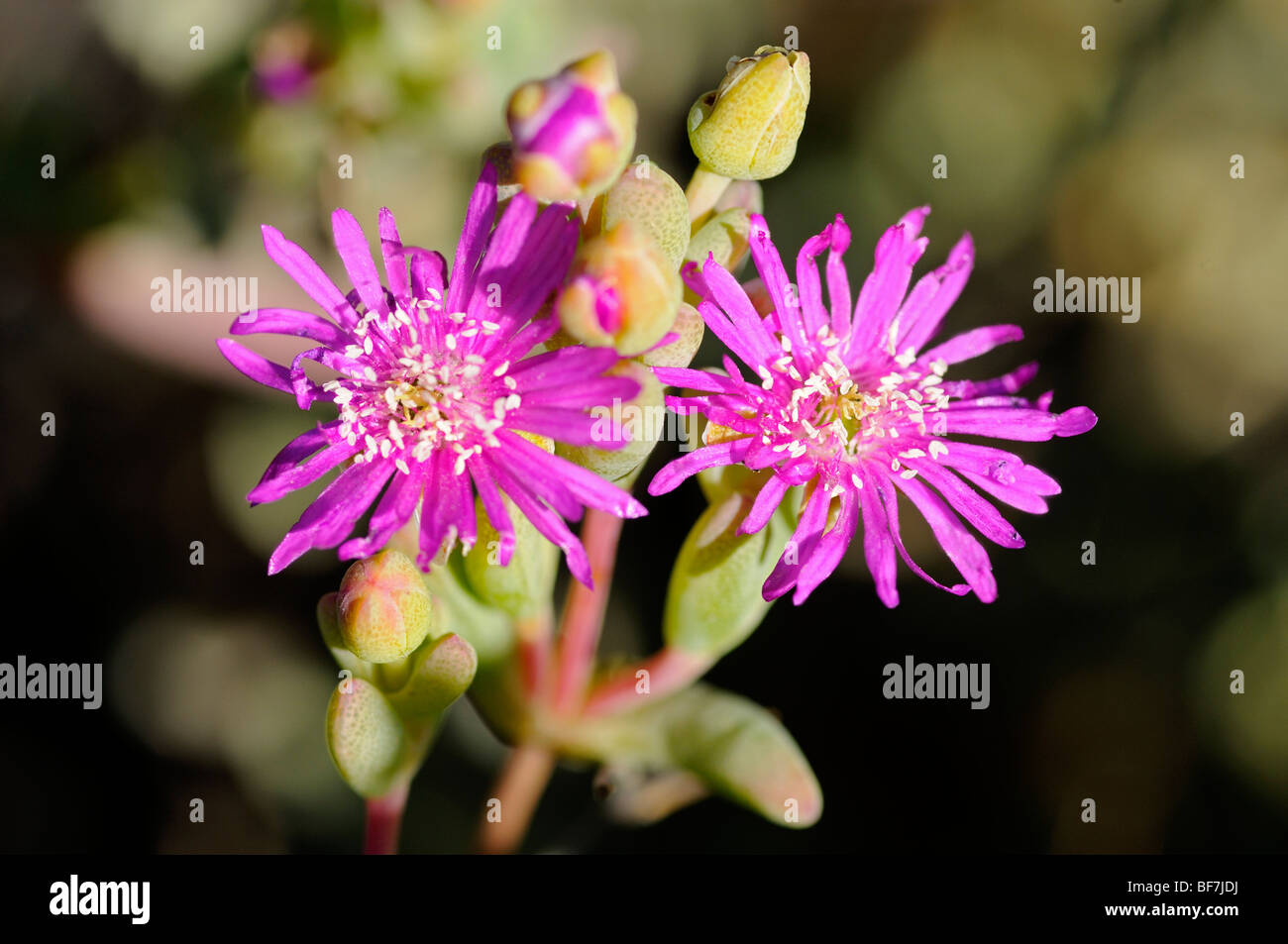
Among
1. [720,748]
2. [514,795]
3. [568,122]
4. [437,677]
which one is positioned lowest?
[514,795]

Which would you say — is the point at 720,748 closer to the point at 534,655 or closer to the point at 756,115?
the point at 534,655

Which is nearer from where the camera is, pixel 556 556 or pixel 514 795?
pixel 556 556

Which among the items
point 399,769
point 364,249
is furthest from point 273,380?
point 399,769

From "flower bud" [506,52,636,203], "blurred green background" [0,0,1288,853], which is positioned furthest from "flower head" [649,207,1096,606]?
"blurred green background" [0,0,1288,853]

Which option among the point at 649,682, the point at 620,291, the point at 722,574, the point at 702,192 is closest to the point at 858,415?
the point at 722,574

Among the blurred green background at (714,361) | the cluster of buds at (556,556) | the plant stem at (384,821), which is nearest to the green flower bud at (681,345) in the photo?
the cluster of buds at (556,556)

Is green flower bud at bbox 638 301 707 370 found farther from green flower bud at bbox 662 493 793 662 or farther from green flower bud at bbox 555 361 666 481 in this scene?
green flower bud at bbox 662 493 793 662
